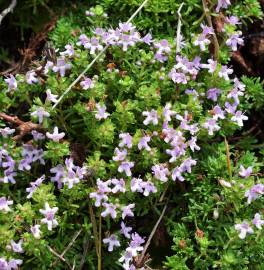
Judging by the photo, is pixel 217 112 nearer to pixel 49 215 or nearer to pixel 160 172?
pixel 160 172

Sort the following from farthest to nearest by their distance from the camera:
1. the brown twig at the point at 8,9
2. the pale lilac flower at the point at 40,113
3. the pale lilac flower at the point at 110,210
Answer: the brown twig at the point at 8,9
the pale lilac flower at the point at 40,113
the pale lilac flower at the point at 110,210

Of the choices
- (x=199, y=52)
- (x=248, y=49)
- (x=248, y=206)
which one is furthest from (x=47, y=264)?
(x=248, y=49)

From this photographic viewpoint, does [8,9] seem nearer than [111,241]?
No

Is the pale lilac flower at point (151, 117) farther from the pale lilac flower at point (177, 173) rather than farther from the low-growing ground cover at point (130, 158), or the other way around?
the pale lilac flower at point (177, 173)

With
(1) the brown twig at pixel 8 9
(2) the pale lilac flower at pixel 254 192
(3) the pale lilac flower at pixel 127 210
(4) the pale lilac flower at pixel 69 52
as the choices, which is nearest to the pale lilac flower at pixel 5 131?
(4) the pale lilac flower at pixel 69 52

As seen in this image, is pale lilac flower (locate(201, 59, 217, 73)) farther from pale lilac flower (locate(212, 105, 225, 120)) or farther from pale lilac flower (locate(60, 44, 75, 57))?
pale lilac flower (locate(60, 44, 75, 57))

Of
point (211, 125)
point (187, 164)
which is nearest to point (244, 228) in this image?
point (187, 164)
